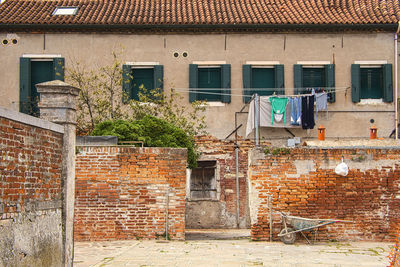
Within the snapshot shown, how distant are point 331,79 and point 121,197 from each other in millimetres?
10695

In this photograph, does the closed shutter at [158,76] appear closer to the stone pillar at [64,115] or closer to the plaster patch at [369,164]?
the plaster patch at [369,164]

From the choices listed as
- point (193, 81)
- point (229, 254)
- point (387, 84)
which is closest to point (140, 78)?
point (193, 81)

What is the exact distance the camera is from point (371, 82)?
20.8 m

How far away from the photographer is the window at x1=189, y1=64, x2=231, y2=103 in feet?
66.5

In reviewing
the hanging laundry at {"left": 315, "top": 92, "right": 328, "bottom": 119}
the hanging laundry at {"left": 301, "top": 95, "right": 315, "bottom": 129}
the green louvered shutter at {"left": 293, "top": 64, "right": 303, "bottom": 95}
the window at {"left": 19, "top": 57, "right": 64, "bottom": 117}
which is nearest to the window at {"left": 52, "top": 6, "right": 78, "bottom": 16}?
the window at {"left": 19, "top": 57, "right": 64, "bottom": 117}

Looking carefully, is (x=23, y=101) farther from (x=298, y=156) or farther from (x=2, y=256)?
(x=2, y=256)

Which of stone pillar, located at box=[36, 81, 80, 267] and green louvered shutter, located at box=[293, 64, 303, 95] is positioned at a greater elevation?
green louvered shutter, located at box=[293, 64, 303, 95]

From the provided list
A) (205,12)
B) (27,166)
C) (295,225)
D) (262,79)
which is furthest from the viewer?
(205,12)

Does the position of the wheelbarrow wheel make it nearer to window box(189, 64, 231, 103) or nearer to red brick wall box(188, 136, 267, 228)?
red brick wall box(188, 136, 267, 228)

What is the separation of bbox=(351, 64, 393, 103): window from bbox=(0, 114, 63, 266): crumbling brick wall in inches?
553

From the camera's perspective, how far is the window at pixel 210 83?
20.3 m

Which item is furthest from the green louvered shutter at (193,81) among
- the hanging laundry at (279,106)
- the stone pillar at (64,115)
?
the stone pillar at (64,115)

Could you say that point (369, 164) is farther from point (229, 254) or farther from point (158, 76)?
point (158, 76)

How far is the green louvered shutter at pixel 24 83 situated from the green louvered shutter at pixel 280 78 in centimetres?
900
